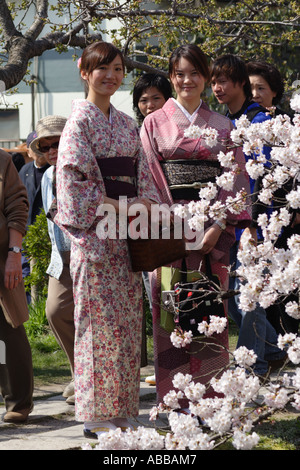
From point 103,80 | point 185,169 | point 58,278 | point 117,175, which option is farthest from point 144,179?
point 58,278

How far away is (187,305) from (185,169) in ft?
2.57

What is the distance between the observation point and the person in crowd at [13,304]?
15.2ft

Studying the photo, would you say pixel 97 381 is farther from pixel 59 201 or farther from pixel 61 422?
pixel 59 201

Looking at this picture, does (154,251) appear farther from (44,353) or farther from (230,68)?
(44,353)

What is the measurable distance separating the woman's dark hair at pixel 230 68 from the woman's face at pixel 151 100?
49 centimetres

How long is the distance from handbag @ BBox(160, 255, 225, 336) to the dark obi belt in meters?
0.38

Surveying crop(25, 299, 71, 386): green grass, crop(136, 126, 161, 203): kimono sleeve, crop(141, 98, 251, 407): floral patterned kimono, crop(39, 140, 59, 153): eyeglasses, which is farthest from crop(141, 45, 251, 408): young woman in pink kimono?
crop(25, 299, 71, 386): green grass

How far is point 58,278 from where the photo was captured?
5.27 meters

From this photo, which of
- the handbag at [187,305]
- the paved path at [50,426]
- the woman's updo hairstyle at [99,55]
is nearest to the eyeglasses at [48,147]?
the woman's updo hairstyle at [99,55]

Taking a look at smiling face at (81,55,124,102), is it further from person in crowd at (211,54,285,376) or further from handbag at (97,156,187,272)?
person in crowd at (211,54,285,376)

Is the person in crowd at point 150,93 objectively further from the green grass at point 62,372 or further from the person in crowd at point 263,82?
the green grass at point 62,372

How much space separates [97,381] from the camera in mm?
4152

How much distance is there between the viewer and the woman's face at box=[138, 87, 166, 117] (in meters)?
5.73

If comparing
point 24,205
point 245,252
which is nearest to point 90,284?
point 24,205
